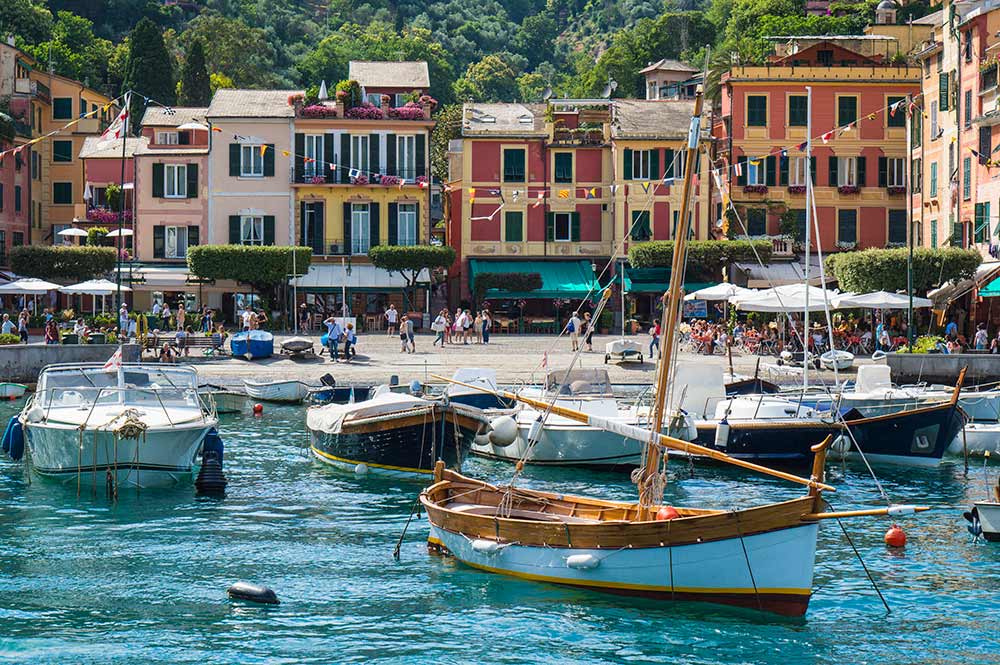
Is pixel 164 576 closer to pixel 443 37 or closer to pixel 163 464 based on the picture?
pixel 163 464

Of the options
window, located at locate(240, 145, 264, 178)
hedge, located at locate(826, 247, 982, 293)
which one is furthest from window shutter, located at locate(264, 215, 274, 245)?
hedge, located at locate(826, 247, 982, 293)

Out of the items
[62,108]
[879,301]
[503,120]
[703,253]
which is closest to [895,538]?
[879,301]

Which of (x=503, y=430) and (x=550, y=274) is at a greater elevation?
(x=550, y=274)

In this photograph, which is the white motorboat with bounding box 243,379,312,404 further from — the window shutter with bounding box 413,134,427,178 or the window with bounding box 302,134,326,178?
the window shutter with bounding box 413,134,427,178

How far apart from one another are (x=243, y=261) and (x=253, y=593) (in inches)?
1898

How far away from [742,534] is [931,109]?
171ft

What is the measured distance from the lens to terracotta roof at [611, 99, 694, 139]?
74250mm

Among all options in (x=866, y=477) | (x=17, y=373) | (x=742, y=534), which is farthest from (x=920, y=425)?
(x=17, y=373)

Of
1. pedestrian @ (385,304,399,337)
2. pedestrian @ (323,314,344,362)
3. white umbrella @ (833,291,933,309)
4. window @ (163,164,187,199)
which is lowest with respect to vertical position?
pedestrian @ (323,314,344,362)

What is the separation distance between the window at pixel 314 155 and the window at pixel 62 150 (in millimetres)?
19054

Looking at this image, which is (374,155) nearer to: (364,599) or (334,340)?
(334,340)

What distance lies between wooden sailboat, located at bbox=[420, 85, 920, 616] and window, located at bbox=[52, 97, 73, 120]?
224 feet

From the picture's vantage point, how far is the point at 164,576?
22719mm

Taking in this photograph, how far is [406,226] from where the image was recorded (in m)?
73.2
